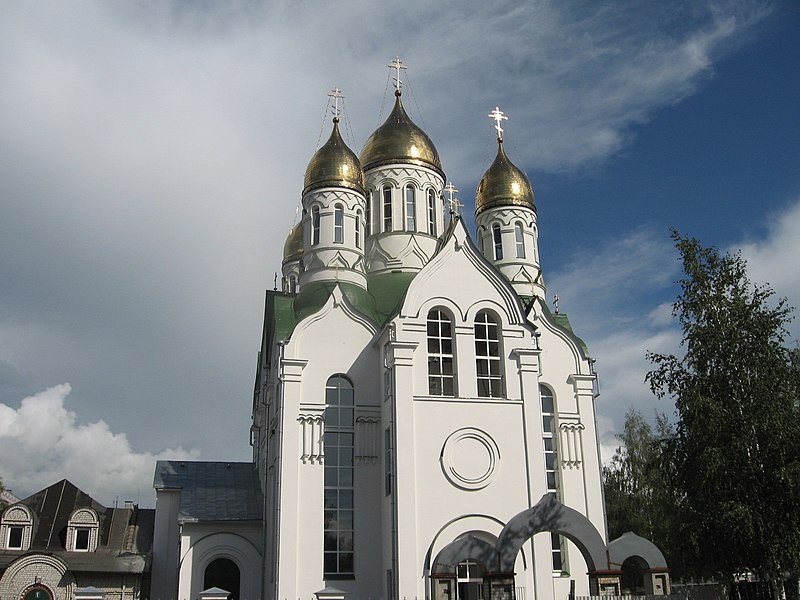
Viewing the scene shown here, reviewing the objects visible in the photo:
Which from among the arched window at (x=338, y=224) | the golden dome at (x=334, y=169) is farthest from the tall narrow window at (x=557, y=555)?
the golden dome at (x=334, y=169)

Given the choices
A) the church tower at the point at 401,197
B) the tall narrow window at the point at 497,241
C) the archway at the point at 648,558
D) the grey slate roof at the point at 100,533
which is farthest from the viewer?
the tall narrow window at the point at 497,241

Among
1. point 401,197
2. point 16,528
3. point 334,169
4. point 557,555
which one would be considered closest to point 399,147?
point 401,197

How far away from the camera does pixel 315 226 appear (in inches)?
952

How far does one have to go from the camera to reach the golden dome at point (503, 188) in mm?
27062

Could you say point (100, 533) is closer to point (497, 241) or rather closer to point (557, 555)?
point (557, 555)

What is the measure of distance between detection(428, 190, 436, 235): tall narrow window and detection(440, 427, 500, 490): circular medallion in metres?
8.46

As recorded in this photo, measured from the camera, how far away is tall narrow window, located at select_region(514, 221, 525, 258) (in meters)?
26.5

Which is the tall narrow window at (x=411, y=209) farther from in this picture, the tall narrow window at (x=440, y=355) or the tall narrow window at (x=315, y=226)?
the tall narrow window at (x=440, y=355)

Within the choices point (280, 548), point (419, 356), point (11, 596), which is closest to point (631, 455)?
point (419, 356)

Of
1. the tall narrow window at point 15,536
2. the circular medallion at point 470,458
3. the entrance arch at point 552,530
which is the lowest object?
the entrance arch at point 552,530

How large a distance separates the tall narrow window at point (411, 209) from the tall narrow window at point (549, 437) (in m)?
6.62

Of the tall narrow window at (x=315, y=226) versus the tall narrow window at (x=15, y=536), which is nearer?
the tall narrow window at (x=315, y=226)

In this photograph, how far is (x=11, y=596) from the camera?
2266 centimetres

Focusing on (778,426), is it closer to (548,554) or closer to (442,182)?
(548,554)
